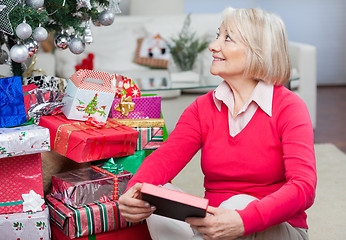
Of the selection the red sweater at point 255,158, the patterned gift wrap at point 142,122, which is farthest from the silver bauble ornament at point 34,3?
the red sweater at point 255,158

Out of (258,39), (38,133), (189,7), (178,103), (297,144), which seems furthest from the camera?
(189,7)

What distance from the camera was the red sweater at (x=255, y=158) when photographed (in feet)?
4.04

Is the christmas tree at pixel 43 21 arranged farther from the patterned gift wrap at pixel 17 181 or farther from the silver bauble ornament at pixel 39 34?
the patterned gift wrap at pixel 17 181

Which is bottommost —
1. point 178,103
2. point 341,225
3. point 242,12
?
point 341,225

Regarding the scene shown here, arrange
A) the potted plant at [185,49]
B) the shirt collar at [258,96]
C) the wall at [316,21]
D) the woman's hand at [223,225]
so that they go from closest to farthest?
1. the woman's hand at [223,225]
2. the shirt collar at [258,96]
3. the potted plant at [185,49]
4. the wall at [316,21]

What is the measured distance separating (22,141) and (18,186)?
0.21 m

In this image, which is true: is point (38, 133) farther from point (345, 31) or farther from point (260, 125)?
point (345, 31)

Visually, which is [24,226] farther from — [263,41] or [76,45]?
[263,41]

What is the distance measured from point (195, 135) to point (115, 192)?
36 cm

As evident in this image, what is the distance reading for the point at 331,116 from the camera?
456 centimetres

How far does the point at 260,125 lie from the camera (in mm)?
1437

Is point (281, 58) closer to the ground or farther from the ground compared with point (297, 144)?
farther from the ground

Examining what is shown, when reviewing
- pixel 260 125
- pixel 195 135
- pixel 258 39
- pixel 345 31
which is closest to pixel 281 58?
pixel 258 39

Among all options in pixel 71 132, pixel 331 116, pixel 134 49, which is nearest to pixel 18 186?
pixel 71 132
